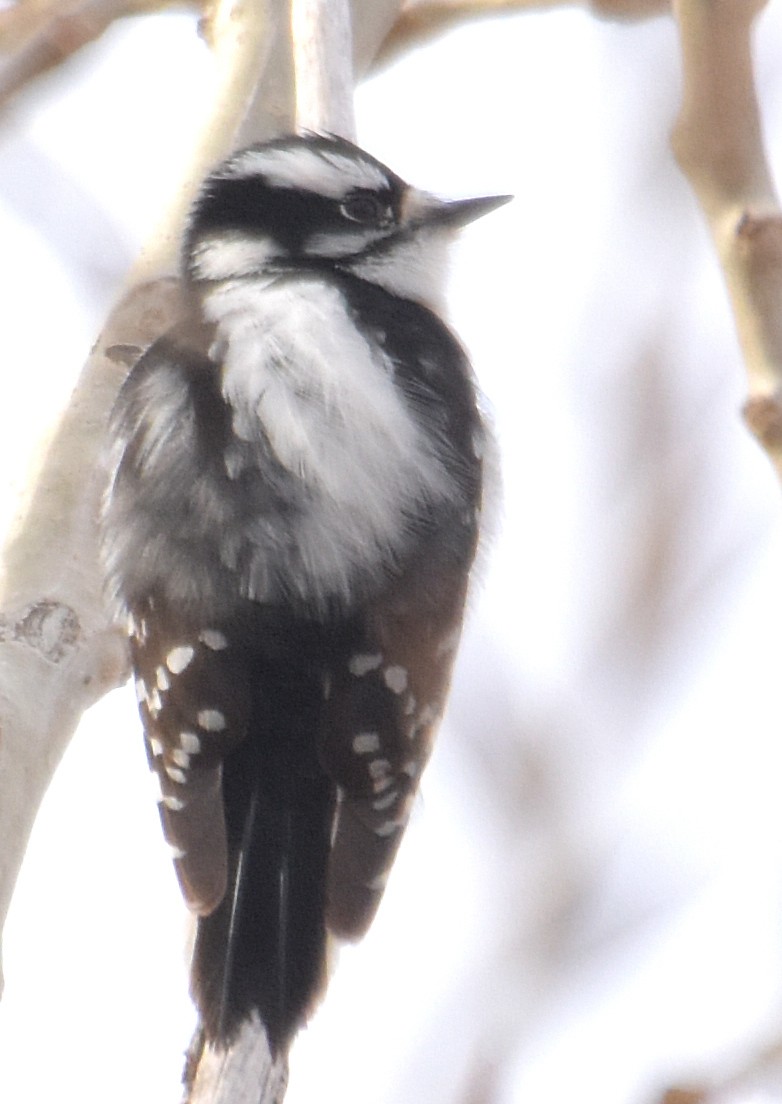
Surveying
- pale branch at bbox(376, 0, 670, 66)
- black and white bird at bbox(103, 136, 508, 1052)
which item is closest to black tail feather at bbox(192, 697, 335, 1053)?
black and white bird at bbox(103, 136, 508, 1052)

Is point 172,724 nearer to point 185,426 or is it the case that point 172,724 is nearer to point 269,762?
point 269,762

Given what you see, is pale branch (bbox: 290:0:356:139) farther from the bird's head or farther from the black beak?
the black beak

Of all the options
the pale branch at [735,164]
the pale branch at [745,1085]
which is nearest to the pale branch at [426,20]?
the pale branch at [735,164]

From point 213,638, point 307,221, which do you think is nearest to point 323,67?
point 307,221

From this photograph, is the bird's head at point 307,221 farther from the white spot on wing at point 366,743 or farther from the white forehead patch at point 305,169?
the white spot on wing at point 366,743

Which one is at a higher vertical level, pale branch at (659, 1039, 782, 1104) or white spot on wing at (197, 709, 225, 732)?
white spot on wing at (197, 709, 225, 732)

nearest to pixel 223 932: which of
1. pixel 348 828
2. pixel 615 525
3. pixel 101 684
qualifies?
pixel 348 828
